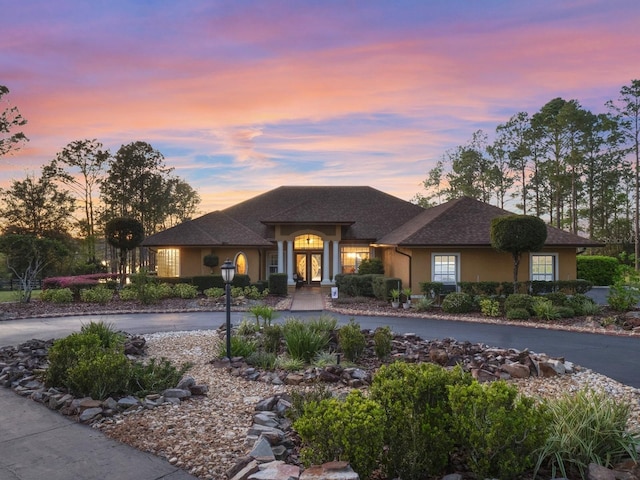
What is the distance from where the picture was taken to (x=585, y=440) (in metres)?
3.71

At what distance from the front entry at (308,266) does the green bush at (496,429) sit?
23236 mm

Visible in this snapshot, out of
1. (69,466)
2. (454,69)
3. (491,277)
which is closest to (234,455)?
(69,466)

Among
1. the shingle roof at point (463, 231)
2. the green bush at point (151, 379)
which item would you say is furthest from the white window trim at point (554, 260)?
the green bush at point (151, 379)

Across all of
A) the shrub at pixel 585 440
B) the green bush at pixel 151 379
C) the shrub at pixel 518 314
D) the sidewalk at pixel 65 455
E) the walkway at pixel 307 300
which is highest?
the shrub at pixel 585 440

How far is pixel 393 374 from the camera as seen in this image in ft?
14.1

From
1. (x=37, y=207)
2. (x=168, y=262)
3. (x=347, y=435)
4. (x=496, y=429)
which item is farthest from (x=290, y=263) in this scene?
(x=37, y=207)

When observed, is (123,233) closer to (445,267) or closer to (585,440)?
(445,267)

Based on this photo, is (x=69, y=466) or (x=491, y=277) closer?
(x=69, y=466)

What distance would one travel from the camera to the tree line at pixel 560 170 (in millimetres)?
34719

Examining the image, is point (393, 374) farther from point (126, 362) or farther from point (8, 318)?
point (8, 318)

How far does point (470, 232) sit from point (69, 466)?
1859cm

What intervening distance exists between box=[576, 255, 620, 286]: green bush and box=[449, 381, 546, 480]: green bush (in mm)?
29092

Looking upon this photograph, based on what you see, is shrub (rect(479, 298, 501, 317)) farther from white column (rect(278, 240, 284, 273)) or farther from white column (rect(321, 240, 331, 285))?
white column (rect(278, 240, 284, 273))

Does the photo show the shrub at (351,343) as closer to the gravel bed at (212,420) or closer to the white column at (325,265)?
the gravel bed at (212,420)
